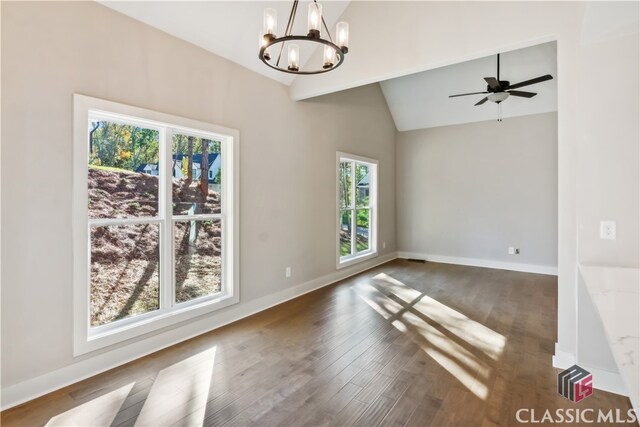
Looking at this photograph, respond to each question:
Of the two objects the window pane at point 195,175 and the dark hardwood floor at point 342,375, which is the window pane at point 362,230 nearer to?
the dark hardwood floor at point 342,375

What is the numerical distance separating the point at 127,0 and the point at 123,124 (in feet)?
3.27

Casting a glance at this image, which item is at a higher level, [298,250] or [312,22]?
[312,22]

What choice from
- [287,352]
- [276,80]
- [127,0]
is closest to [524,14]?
[276,80]

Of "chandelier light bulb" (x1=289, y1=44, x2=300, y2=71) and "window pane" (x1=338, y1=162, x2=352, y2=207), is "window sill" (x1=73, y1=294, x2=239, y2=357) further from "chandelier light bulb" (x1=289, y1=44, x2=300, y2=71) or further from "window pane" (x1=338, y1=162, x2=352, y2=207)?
"window pane" (x1=338, y1=162, x2=352, y2=207)

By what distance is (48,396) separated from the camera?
2.22 meters

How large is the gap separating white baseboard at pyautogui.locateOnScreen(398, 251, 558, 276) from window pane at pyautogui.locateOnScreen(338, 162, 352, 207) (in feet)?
7.85

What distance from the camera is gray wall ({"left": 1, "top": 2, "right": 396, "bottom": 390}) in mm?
2117

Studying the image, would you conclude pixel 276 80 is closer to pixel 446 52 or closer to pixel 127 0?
pixel 127 0

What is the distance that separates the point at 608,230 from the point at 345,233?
3.95 m

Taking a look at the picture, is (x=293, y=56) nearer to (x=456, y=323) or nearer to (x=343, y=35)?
(x=343, y=35)

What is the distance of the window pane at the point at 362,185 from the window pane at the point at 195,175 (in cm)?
331

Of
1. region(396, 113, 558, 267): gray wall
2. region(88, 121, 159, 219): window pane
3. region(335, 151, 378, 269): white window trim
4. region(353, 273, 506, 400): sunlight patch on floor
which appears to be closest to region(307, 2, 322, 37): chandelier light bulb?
region(88, 121, 159, 219): window pane

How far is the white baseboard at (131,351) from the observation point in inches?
85.3

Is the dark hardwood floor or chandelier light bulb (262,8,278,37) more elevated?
chandelier light bulb (262,8,278,37)
